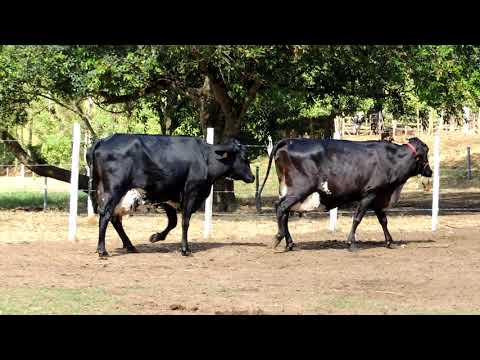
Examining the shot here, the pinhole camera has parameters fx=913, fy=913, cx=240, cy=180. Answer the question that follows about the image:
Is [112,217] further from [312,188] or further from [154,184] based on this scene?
[312,188]

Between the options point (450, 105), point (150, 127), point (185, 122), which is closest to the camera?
point (450, 105)

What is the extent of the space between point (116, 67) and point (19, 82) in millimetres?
3522

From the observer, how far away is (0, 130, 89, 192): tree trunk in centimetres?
2331

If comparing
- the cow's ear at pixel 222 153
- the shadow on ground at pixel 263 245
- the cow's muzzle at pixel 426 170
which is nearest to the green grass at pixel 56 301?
the shadow on ground at pixel 263 245

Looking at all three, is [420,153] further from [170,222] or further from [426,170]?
[170,222]

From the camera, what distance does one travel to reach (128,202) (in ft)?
42.8

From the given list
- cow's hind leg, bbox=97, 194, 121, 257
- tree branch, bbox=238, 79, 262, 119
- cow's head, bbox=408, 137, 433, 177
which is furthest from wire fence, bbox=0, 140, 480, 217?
cow's hind leg, bbox=97, 194, 121, 257

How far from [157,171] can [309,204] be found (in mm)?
2360

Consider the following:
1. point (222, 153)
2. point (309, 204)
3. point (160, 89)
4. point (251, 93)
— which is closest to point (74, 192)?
point (222, 153)

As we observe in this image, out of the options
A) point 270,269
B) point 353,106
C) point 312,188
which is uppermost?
point 353,106

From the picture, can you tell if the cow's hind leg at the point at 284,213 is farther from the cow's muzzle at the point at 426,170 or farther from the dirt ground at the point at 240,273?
the cow's muzzle at the point at 426,170

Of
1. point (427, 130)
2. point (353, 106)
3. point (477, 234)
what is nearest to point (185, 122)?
point (353, 106)

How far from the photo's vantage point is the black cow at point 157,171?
12.9 m

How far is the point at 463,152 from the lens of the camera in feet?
129
